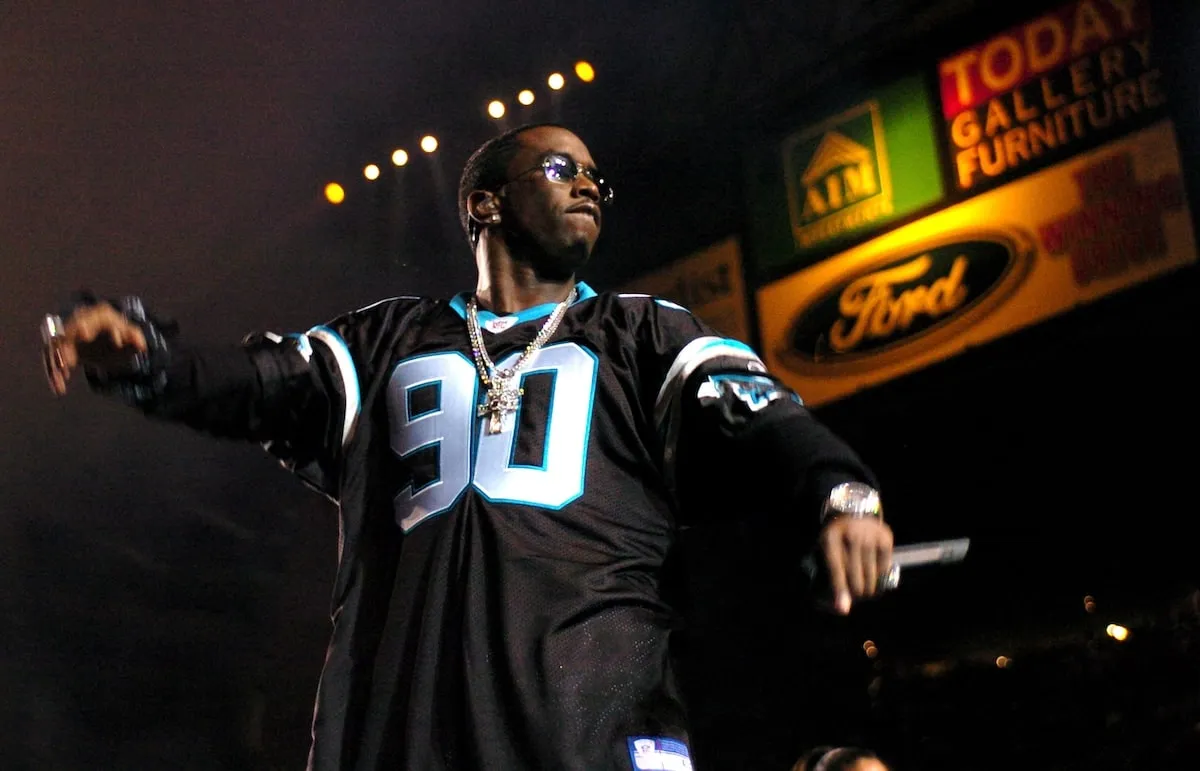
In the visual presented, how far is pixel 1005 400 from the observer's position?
582 centimetres

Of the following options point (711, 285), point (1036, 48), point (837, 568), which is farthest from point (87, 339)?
point (711, 285)

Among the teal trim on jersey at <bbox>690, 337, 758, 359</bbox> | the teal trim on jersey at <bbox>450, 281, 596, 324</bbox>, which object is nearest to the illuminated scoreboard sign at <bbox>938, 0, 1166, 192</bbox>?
the teal trim on jersey at <bbox>450, 281, 596, 324</bbox>

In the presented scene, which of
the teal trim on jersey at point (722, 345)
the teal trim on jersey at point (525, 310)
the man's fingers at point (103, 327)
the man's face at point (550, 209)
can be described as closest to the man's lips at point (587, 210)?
the man's face at point (550, 209)

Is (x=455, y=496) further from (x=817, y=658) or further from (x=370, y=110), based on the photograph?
(x=817, y=658)

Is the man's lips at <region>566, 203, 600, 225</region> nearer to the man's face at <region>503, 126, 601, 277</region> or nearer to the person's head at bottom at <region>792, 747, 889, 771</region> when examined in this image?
the man's face at <region>503, 126, 601, 277</region>

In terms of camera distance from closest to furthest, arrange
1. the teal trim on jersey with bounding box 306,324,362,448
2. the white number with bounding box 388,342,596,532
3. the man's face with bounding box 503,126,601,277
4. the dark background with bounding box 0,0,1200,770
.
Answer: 1. the white number with bounding box 388,342,596,532
2. the teal trim on jersey with bounding box 306,324,362,448
3. the man's face with bounding box 503,126,601,277
4. the dark background with bounding box 0,0,1200,770

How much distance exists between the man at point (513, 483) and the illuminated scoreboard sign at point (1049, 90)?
378cm

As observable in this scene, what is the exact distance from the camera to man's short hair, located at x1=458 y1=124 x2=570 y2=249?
2.62 m

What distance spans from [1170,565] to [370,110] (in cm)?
390

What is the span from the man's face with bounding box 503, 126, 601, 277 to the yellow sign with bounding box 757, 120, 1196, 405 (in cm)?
343

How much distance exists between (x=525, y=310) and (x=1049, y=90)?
4.01 m

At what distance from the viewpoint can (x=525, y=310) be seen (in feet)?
8.02

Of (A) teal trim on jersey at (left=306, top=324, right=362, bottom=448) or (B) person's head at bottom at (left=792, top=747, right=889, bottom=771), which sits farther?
(A) teal trim on jersey at (left=306, top=324, right=362, bottom=448)

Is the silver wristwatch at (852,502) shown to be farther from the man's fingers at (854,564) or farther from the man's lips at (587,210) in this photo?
the man's lips at (587,210)
